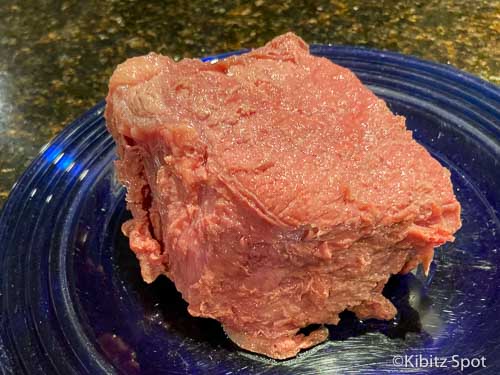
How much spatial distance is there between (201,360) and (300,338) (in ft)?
0.83

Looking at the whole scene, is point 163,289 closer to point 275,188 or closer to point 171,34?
point 275,188

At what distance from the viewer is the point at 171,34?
9.33ft

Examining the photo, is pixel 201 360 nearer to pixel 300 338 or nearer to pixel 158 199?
pixel 300 338

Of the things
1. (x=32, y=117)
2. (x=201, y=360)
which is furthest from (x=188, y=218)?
(x=32, y=117)

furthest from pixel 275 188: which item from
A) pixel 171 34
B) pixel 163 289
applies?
pixel 171 34

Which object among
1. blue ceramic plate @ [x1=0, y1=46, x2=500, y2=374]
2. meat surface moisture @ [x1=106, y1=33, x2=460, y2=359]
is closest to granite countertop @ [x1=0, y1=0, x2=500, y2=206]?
blue ceramic plate @ [x1=0, y1=46, x2=500, y2=374]

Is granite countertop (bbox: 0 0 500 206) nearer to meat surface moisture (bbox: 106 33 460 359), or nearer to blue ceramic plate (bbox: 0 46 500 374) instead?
blue ceramic plate (bbox: 0 46 500 374)

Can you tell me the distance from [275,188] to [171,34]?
1.82m

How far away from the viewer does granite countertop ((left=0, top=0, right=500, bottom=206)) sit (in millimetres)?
2537

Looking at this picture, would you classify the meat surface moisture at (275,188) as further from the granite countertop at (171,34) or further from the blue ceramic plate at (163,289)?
the granite countertop at (171,34)

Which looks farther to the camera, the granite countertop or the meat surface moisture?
the granite countertop

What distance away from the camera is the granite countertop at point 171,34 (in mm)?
2537

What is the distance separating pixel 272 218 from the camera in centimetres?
123

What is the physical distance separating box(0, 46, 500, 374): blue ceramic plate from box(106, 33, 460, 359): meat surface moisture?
0.07 metres
